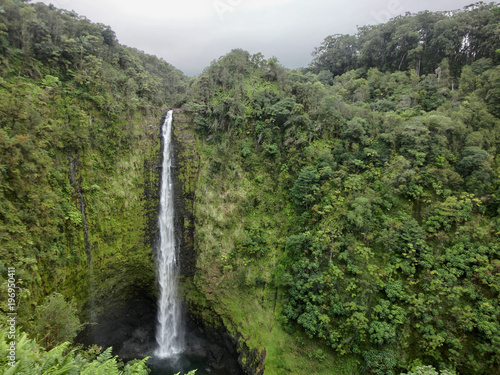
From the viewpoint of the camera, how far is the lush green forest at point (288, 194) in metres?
12.1

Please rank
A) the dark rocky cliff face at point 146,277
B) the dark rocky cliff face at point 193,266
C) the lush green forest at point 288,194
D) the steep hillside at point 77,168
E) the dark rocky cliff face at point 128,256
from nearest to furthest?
the steep hillside at point 77,168, the lush green forest at point 288,194, the dark rocky cliff face at point 193,266, the dark rocky cliff face at point 128,256, the dark rocky cliff face at point 146,277

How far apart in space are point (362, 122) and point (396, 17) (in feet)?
59.8

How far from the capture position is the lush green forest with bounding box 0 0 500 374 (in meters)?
12.1

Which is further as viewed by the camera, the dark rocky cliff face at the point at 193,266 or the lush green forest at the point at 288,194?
the dark rocky cliff face at the point at 193,266

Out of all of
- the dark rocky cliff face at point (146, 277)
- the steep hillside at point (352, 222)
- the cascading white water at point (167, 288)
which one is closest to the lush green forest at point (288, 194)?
the steep hillside at point (352, 222)

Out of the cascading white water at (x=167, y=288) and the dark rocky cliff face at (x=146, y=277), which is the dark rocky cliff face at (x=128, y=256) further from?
the cascading white water at (x=167, y=288)

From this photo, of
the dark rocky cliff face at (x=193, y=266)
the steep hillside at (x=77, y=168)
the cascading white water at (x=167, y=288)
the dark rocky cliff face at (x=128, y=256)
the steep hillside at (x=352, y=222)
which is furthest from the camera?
the cascading white water at (x=167, y=288)

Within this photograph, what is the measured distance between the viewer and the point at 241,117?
20453 mm

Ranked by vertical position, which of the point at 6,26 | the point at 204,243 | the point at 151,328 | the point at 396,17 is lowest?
the point at 151,328

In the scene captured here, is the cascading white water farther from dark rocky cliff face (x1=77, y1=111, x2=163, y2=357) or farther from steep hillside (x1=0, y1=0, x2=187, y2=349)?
steep hillside (x1=0, y1=0, x2=187, y2=349)

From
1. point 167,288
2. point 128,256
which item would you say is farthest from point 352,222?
point 128,256

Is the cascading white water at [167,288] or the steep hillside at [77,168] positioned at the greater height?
the steep hillside at [77,168]

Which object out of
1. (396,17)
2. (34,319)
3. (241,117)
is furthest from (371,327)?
(396,17)

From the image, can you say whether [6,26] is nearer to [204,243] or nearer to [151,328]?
[204,243]
